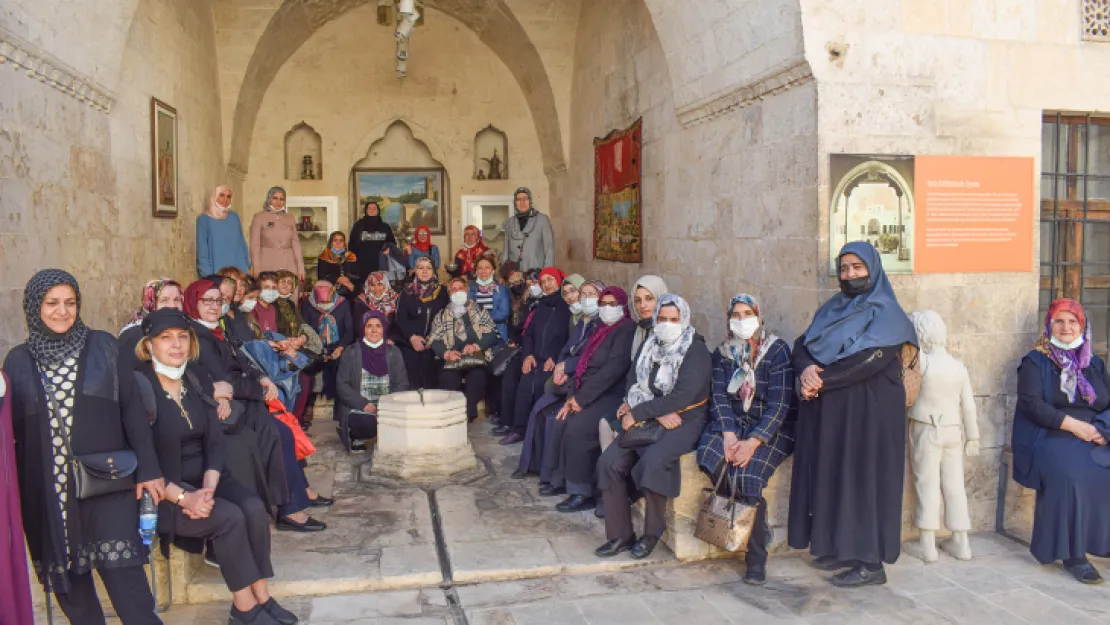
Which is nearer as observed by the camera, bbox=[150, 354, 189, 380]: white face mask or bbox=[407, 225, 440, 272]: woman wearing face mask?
bbox=[150, 354, 189, 380]: white face mask

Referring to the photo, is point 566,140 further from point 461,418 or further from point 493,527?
point 493,527

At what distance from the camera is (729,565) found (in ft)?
13.9

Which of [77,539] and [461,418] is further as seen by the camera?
[461,418]

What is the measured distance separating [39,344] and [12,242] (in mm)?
1729

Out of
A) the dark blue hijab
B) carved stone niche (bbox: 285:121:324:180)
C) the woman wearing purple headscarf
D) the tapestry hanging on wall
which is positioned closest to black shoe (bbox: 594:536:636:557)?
the dark blue hijab

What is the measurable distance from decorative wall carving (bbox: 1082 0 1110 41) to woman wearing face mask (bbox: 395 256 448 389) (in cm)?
510

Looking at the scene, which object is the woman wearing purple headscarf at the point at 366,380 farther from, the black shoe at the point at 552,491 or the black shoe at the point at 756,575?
the black shoe at the point at 756,575

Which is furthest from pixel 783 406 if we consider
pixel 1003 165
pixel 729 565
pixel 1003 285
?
pixel 1003 165

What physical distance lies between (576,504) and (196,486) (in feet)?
7.42

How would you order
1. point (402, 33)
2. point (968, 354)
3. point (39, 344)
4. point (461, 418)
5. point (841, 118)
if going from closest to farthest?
point (39, 344) → point (841, 118) → point (968, 354) → point (461, 418) → point (402, 33)

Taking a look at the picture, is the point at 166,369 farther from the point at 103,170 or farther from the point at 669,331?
the point at 103,170

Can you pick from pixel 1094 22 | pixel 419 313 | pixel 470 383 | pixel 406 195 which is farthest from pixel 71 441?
pixel 406 195

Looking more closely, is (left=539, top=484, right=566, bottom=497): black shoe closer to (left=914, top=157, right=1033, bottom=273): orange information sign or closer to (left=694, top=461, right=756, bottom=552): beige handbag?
(left=694, top=461, right=756, bottom=552): beige handbag

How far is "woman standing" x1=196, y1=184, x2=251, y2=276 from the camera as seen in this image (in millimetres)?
7695
